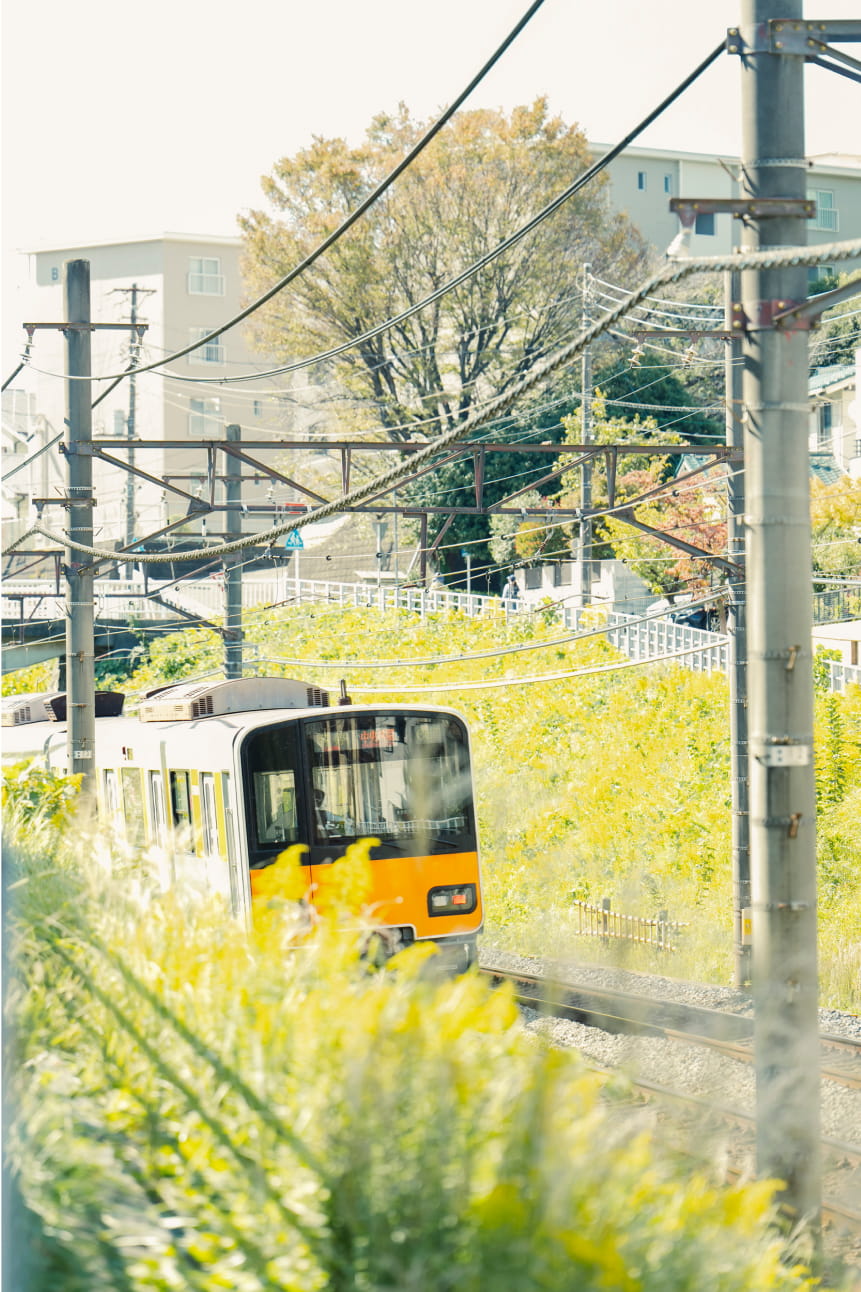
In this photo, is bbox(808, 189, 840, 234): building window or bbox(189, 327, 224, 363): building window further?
bbox(189, 327, 224, 363): building window

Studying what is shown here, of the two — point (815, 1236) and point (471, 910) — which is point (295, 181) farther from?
point (815, 1236)

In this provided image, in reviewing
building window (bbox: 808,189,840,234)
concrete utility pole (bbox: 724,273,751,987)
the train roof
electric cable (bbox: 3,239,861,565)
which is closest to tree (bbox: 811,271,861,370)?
building window (bbox: 808,189,840,234)

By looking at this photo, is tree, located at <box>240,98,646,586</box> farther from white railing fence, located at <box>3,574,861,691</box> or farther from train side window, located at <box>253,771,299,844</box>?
train side window, located at <box>253,771,299,844</box>

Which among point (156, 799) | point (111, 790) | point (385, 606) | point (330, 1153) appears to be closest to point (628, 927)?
point (111, 790)

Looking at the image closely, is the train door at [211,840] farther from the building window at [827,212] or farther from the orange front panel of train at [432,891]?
the building window at [827,212]

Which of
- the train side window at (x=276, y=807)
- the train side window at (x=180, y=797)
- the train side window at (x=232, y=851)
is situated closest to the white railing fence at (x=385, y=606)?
the train side window at (x=180, y=797)

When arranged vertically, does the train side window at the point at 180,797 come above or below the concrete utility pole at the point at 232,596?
below

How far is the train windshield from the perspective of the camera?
35.1 ft

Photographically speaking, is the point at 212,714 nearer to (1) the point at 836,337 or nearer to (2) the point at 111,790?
(2) the point at 111,790

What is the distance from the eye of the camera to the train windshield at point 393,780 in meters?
10.7

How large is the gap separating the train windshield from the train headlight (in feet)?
1.01

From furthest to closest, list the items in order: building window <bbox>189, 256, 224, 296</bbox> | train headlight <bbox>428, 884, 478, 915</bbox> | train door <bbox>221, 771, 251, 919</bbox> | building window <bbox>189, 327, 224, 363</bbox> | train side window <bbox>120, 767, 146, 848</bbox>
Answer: building window <bbox>189, 256, 224, 296</bbox>, building window <bbox>189, 327, 224, 363</bbox>, train side window <bbox>120, 767, 146, 848</bbox>, train headlight <bbox>428, 884, 478, 915</bbox>, train door <bbox>221, 771, 251, 919</bbox>

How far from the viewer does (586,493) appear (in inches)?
1033

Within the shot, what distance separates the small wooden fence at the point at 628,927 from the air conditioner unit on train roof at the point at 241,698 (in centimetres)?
620
